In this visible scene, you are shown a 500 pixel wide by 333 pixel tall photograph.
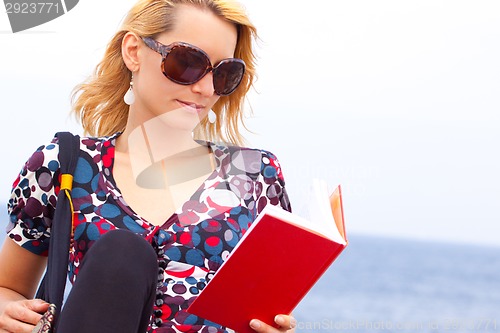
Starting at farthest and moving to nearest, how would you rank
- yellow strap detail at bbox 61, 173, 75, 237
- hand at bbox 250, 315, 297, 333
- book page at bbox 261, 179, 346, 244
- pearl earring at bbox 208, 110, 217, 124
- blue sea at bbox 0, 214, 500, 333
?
blue sea at bbox 0, 214, 500, 333, pearl earring at bbox 208, 110, 217, 124, yellow strap detail at bbox 61, 173, 75, 237, hand at bbox 250, 315, 297, 333, book page at bbox 261, 179, 346, 244

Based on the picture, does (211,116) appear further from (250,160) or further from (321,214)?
(321,214)

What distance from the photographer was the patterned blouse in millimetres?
1798

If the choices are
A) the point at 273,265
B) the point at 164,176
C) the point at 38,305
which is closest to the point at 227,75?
the point at 164,176

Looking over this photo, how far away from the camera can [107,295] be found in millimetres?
1348

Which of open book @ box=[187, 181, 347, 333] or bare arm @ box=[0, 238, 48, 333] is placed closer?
open book @ box=[187, 181, 347, 333]

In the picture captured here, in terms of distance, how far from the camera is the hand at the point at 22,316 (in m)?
1.62

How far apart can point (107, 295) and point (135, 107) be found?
74cm

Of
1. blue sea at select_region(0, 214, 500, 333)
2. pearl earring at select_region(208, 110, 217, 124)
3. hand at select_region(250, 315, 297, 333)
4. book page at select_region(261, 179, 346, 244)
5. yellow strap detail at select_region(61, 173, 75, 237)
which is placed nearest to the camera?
book page at select_region(261, 179, 346, 244)

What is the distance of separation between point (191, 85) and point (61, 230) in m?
0.44

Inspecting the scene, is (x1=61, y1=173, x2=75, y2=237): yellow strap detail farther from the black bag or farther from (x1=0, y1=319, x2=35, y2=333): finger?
(x1=0, y1=319, x2=35, y2=333): finger

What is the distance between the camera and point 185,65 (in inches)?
71.6

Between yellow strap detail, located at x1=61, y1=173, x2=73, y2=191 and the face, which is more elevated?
the face

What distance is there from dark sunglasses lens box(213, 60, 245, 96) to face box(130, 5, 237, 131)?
0.02m

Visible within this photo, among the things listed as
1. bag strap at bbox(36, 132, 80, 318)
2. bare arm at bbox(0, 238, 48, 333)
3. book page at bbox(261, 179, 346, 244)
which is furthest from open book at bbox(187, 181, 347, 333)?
bare arm at bbox(0, 238, 48, 333)
